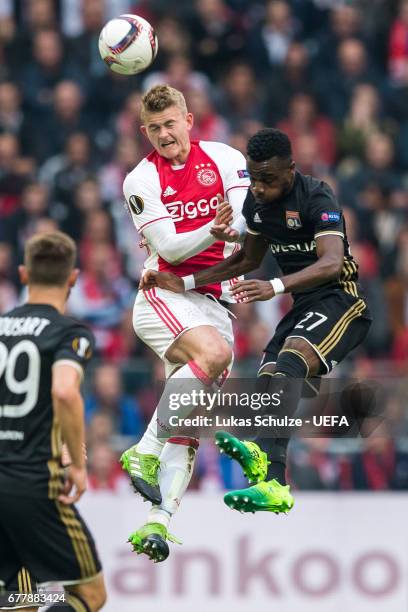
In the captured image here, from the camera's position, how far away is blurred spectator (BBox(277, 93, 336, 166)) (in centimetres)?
1758

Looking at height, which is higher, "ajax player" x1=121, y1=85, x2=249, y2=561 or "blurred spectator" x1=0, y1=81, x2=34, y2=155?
"blurred spectator" x1=0, y1=81, x2=34, y2=155

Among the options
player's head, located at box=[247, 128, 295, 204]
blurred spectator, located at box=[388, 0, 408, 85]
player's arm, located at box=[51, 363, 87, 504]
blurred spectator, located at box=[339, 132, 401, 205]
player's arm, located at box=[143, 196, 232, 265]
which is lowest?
player's arm, located at box=[51, 363, 87, 504]

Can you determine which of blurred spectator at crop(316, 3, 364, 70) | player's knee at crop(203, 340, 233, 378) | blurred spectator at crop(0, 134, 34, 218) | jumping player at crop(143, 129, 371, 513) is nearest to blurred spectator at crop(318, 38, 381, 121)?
blurred spectator at crop(316, 3, 364, 70)

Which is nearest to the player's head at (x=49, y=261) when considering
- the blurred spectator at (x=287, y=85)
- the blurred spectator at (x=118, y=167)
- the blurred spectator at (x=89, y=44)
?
the blurred spectator at (x=118, y=167)

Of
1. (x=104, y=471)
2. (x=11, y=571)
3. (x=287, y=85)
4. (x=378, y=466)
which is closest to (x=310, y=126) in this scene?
(x=287, y=85)

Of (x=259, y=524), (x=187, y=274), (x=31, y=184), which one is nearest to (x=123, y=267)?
(x=31, y=184)

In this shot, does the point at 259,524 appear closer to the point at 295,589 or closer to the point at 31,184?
the point at 295,589

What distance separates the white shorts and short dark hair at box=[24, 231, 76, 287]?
65.4 inches

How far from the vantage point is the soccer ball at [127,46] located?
10.7 m

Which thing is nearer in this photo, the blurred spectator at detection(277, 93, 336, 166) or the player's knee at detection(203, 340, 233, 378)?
the player's knee at detection(203, 340, 233, 378)

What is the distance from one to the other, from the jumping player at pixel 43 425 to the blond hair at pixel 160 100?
1723 millimetres

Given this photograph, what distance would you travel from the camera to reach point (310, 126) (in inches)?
696

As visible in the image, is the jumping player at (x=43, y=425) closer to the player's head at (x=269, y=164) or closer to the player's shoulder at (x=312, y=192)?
the player's head at (x=269, y=164)

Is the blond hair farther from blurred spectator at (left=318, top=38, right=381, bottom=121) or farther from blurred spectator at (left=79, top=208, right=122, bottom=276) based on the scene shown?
blurred spectator at (left=318, top=38, right=381, bottom=121)
